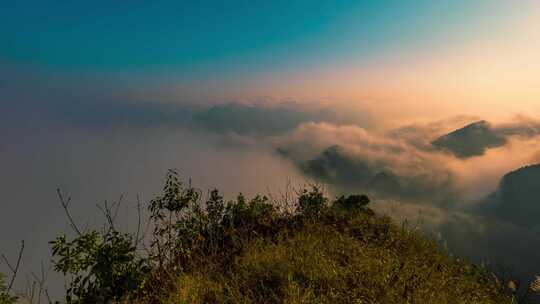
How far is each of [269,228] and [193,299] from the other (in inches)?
206

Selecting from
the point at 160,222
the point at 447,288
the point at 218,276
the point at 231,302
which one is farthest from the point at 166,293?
the point at 447,288

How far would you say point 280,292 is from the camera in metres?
6.38

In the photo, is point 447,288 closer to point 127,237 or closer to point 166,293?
point 166,293

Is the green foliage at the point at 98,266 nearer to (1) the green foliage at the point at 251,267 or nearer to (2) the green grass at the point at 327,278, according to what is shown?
(1) the green foliage at the point at 251,267

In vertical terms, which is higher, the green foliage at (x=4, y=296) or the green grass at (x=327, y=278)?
the green foliage at (x=4, y=296)

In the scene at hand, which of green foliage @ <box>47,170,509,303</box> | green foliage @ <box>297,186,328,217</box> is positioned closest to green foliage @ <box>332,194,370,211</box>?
green foliage @ <box>297,186,328,217</box>

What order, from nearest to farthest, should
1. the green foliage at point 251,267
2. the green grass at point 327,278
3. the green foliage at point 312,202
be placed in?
1. the green grass at point 327,278
2. the green foliage at point 251,267
3. the green foliage at point 312,202

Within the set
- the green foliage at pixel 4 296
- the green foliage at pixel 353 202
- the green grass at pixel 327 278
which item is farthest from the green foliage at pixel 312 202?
the green foliage at pixel 4 296

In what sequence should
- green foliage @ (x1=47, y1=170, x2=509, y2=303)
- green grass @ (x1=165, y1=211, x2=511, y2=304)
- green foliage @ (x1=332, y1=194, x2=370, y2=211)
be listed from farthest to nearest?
green foliage @ (x1=332, y1=194, x2=370, y2=211) < green foliage @ (x1=47, y1=170, x2=509, y2=303) < green grass @ (x1=165, y1=211, x2=511, y2=304)

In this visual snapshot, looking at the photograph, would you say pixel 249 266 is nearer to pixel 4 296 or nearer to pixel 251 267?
pixel 251 267

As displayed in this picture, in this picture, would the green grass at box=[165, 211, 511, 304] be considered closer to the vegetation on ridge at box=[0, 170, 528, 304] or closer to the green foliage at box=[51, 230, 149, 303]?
the vegetation on ridge at box=[0, 170, 528, 304]

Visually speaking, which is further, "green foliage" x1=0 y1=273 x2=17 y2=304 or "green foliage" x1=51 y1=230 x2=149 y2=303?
"green foliage" x1=51 y1=230 x2=149 y2=303

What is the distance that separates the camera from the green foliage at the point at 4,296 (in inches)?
200

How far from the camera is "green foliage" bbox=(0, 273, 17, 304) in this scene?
16.7 ft
